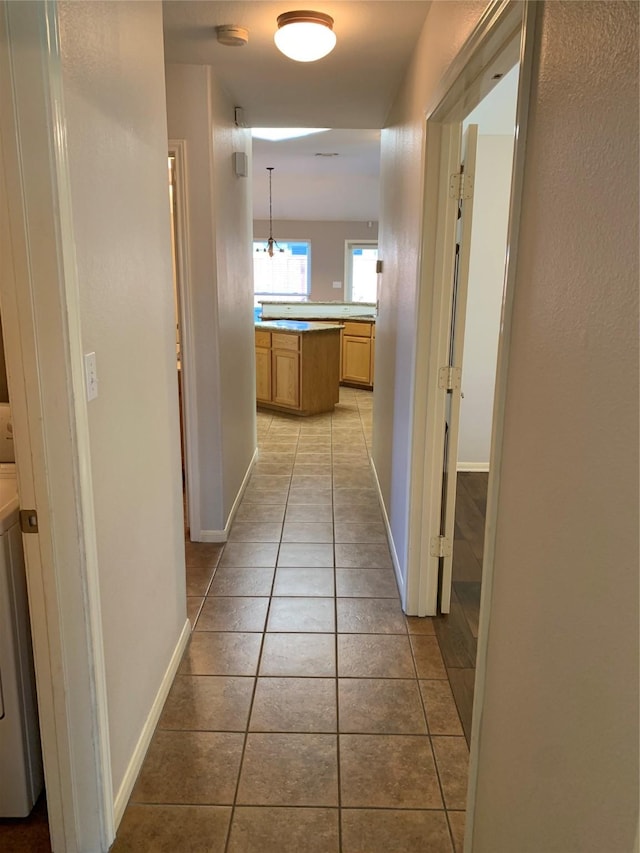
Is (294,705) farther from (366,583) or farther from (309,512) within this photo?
(309,512)

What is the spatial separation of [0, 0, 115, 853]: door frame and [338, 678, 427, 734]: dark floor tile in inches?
32.3

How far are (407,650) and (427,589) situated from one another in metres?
0.30

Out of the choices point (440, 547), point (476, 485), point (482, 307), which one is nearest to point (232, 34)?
point (440, 547)

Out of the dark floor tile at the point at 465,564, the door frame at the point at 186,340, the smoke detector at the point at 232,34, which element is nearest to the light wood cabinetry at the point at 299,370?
the door frame at the point at 186,340

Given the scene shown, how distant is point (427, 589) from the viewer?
8.80 ft

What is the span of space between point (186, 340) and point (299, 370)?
119 inches

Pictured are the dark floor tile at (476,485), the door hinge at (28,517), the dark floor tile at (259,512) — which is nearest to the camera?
the door hinge at (28,517)

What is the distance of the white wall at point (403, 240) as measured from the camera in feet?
7.00

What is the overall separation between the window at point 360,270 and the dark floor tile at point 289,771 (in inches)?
381

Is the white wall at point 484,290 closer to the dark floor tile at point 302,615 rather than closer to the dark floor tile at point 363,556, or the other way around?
the dark floor tile at point 363,556

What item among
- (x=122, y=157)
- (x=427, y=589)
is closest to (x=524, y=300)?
(x=122, y=157)

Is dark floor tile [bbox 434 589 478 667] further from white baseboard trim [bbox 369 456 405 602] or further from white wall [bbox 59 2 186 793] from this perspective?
white wall [bbox 59 2 186 793]

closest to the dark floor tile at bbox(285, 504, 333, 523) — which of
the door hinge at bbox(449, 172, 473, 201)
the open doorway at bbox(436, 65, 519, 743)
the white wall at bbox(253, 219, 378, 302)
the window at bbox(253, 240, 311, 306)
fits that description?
the open doorway at bbox(436, 65, 519, 743)

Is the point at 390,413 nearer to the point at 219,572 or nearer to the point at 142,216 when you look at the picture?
the point at 219,572
